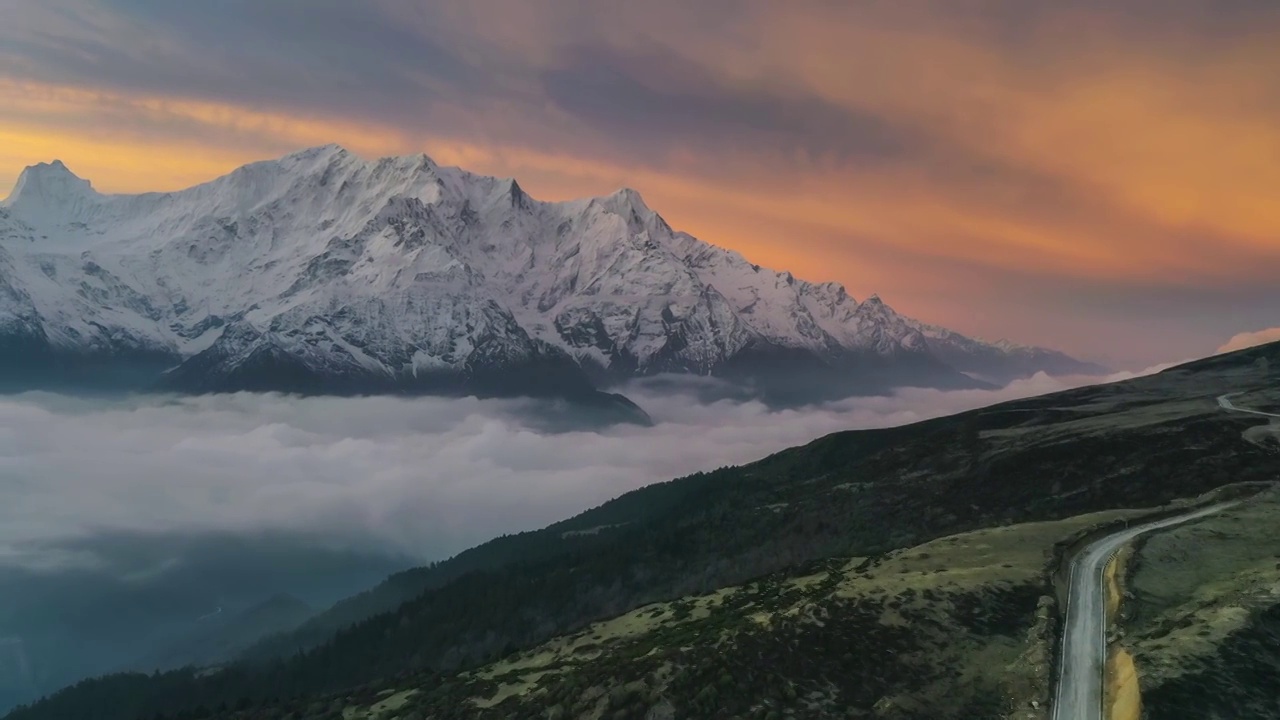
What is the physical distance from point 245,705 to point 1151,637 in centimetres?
15066

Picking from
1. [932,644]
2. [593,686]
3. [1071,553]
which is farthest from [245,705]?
[1071,553]

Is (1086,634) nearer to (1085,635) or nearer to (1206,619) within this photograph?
(1085,635)

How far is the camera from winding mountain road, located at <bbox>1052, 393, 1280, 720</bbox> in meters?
58.0

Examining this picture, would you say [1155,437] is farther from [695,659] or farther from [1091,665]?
[695,659]

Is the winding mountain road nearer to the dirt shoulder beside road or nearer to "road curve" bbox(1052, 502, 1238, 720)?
"road curve" bbox(1052, 502, 1238, 720)

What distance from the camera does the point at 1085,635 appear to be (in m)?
68.1

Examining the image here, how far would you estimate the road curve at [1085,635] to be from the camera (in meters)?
58.0

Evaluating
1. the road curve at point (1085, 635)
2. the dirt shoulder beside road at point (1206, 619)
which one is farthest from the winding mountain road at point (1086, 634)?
the dirt shoulder beside road at point (1206, 619)

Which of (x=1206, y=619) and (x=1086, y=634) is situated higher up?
(x=1206, y=619)

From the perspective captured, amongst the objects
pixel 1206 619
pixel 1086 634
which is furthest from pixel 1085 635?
pixel 1206 619

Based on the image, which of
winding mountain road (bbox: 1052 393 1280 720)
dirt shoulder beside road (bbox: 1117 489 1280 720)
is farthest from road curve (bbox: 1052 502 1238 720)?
dirt shoulder beside road (bbox: 1117 489 1280 720)

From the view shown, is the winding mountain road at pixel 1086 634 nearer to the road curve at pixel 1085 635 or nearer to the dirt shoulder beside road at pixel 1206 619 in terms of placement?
the road curve at pixel 1085 635

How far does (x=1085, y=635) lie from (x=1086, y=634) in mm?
276

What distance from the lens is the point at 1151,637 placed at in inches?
2506
